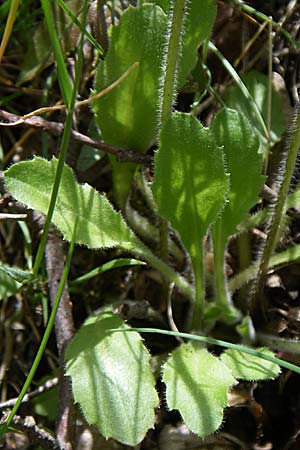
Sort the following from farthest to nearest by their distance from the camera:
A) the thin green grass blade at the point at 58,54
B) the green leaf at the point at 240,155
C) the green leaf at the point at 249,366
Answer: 1. the green leaf at the point at 240,155
2. the green leaf at the point at 249,366
3. the thin green grass blade at the point at 58,54

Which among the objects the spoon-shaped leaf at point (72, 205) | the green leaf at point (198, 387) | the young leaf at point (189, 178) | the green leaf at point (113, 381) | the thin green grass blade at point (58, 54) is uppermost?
the thin green grass blade at point (58, 54)

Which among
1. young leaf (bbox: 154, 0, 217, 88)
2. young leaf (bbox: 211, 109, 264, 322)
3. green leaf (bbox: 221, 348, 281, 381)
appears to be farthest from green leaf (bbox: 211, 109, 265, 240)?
green leaf (bbox: 221, 348, 281, 381)

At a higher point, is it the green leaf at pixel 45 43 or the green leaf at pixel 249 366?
the green leaf at pixel 45 43

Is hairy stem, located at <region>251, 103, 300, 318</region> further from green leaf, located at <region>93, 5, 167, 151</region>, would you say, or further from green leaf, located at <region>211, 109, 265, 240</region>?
green leaf, located at <region>93, 5, 167, 151</region>

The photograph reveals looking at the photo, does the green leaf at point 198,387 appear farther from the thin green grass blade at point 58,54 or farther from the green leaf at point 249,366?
the thin green grass blade at point 58,54

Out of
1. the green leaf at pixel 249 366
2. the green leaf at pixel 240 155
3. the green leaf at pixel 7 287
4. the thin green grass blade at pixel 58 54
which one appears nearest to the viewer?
the thin green grass blade at pixel 58 54

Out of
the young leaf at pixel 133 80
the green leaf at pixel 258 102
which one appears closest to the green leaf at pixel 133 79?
the young leaf at pixel 133 80

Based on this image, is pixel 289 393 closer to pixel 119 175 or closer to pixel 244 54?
pixel 119 175
